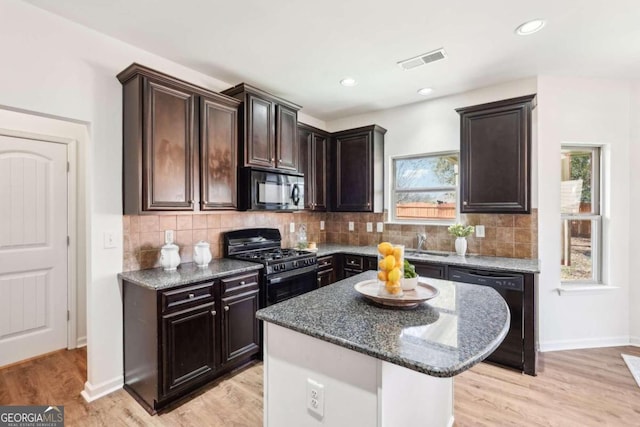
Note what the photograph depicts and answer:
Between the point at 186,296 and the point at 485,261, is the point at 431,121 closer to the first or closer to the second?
the point at 485,261

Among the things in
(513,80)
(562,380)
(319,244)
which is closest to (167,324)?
(319,244)

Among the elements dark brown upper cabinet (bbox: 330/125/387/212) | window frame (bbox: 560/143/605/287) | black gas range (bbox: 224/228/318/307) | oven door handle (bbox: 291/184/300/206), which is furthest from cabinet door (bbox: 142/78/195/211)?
window frame (bbox: 560/143/605/287)

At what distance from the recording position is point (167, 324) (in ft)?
7.10

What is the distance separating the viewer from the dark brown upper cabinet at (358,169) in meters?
3.98

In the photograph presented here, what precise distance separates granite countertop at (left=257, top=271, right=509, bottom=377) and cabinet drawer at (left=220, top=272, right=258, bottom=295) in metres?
1.05

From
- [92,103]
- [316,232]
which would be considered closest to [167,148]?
[92,103]

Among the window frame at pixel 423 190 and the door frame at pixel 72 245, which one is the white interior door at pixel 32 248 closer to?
the door frame at pixel 72 245

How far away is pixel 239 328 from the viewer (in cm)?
268

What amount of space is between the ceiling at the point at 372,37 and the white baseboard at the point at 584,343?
2.70 metres

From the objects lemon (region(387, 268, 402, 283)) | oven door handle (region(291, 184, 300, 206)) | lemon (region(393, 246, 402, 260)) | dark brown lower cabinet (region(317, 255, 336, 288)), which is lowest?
Answer: dark brown lower cabinet (region(317, 255, 336, 288))

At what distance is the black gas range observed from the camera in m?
2.88

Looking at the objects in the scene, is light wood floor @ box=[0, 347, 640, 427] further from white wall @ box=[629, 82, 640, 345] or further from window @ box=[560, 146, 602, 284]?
window @ box=[560, 146, 602, 284]

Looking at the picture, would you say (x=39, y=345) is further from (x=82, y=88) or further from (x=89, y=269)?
(x=82, y=88)

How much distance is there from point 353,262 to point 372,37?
2.39 metres
